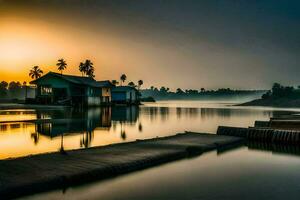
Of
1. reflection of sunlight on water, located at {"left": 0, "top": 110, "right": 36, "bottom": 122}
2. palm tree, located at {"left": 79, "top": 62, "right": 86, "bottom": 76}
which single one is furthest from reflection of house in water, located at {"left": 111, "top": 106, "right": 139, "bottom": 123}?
palm tree, located at {"left": 79, "top": 62, "right": 86, "bottom": 76}

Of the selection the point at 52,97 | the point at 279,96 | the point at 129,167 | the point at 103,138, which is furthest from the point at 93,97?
the point at 279,96

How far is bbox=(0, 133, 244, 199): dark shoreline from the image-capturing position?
40.1 feet

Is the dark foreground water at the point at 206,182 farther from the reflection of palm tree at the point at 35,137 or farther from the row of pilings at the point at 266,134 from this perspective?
the reflection of palm tree at the point at 35,137

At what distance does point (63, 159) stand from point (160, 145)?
26.9 feet

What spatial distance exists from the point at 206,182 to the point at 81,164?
602cm

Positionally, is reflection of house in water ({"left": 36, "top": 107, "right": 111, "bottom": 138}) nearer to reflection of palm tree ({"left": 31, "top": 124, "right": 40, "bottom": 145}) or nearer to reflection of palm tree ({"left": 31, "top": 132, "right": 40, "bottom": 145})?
reflection of palm tree ({"left": 31, "top": 124, "right": 40, "bottom": 145})

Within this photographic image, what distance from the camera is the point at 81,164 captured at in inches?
605

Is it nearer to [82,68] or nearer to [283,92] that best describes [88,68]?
[82,68]

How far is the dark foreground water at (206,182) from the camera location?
12840 millimetres

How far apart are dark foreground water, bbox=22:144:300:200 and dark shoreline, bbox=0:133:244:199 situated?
20.7 inches

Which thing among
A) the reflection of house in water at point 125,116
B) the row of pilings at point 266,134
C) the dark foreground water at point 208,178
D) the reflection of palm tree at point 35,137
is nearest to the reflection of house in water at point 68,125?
the reflection of palm tree at point 35,137

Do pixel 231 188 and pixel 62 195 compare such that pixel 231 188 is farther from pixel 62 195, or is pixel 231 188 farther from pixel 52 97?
pixel 52 97

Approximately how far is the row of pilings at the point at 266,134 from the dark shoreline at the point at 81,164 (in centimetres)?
694

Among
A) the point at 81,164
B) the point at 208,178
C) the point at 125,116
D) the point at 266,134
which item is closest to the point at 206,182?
the point at 208,178
